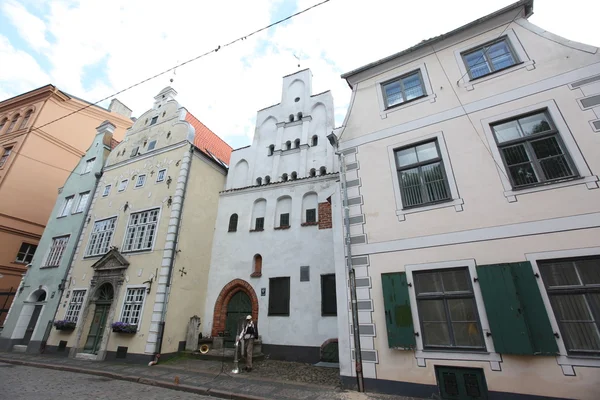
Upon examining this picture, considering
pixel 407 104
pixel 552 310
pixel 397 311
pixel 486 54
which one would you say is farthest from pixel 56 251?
pixel 486 54

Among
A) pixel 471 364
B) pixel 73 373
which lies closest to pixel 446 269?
pixel 471 364

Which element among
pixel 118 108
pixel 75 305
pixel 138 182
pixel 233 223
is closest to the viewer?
pixel 75 305

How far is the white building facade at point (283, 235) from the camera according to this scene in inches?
471

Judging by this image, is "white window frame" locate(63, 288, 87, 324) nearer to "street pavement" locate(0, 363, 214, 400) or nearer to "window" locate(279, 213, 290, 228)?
"street pavement" locate(0, 363, 214, 400)

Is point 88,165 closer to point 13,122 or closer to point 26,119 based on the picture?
point 26,119

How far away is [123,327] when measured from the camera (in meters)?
12.2

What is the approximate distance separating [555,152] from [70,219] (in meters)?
23.6

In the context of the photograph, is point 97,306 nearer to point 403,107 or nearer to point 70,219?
point 70,219

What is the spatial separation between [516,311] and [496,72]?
6516mm

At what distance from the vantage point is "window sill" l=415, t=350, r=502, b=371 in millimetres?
5867

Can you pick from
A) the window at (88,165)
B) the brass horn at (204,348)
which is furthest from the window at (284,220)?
the window at (88,165)

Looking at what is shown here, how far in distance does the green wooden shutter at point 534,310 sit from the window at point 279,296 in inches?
345

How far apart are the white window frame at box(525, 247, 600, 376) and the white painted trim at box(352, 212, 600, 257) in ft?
1.57

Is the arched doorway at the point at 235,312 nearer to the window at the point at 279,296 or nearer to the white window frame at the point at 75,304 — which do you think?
the window at the point at 279,296
